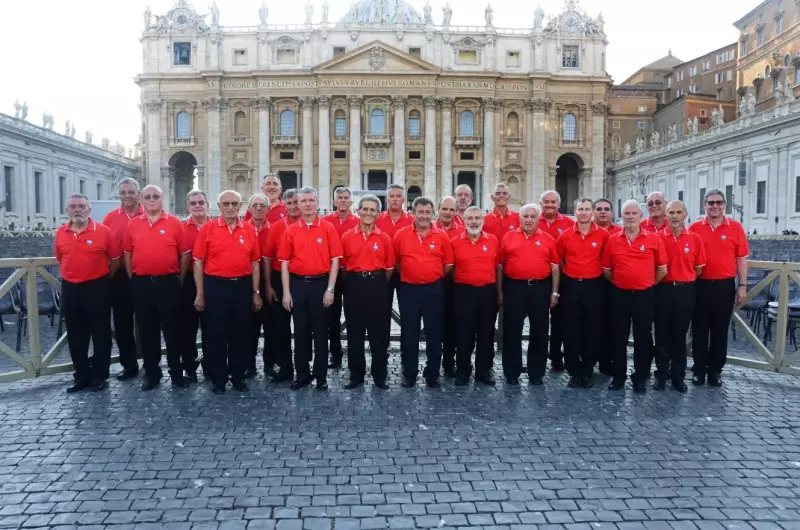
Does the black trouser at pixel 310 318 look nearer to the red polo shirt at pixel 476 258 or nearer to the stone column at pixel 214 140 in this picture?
the red polo shirt at pixel 476 258

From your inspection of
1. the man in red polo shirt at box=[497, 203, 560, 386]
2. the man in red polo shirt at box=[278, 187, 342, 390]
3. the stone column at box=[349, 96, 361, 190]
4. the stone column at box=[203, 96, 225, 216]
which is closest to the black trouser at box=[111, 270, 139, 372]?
the man in red polo shirt at box=[278, 187, 342, 390]

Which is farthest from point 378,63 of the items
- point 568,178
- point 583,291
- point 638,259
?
point 638,259

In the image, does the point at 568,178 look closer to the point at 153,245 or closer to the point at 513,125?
the point at 513,125

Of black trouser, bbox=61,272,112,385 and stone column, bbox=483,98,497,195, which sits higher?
stone column, bbox=483,98,497,195

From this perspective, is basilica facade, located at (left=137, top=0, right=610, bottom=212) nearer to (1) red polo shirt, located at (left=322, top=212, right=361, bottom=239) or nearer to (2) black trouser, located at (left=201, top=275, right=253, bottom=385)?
(1) red polo shirt, located at (left=322, top=212, right=361, bottom=239)

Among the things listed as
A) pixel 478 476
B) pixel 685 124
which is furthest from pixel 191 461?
pixel 685 124

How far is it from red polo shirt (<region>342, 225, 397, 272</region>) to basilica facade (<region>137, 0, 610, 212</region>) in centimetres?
4604

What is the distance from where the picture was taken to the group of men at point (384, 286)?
7344 mm

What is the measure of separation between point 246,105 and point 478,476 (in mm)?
53681

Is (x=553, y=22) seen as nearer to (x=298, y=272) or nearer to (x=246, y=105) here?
(x=246, y=105)

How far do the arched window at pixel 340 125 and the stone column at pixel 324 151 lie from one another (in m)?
0.73

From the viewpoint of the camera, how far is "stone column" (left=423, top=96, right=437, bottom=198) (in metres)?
53.3

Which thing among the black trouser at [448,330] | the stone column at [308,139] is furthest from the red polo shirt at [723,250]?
the stone column at [308,139]

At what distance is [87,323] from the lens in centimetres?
746
